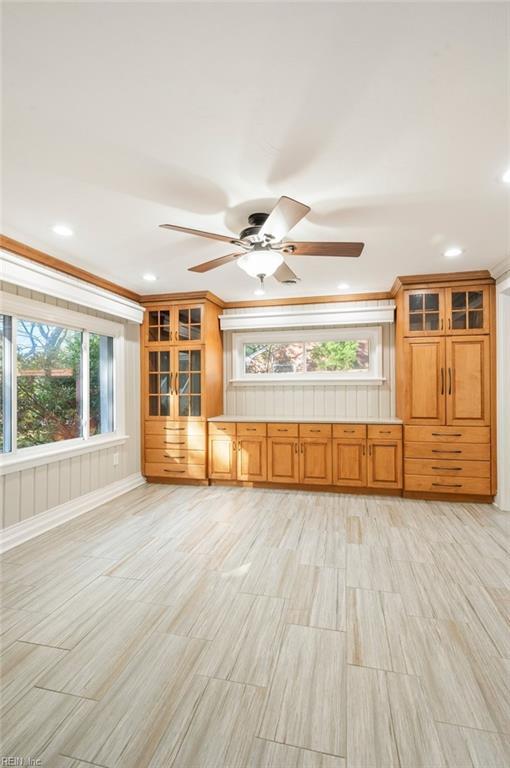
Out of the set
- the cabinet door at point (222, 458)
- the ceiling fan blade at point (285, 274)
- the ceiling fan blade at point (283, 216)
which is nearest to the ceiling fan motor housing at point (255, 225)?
the ceiling fan blade at point (283, 216)

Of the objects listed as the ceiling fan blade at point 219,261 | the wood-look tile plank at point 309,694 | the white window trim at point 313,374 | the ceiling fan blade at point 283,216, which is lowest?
the wood-look tile plank at point 309,694

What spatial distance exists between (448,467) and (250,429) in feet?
7.77

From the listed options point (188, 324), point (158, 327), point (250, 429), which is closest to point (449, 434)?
point (250, 429)

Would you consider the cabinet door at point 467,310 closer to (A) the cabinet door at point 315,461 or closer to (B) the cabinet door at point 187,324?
(A) the cabinet door at point 315,461

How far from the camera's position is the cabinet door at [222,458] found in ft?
15.4

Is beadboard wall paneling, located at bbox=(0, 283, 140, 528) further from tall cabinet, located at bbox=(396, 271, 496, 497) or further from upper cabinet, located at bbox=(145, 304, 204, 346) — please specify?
tall cabinet, located at bbox=(396, 271, 496, 497)

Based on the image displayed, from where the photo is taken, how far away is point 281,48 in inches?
50.1

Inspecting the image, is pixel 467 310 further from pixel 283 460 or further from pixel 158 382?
pixel 158 382

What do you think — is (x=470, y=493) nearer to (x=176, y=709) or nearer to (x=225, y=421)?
(x=225, y=421)

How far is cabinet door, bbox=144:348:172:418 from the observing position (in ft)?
15.9

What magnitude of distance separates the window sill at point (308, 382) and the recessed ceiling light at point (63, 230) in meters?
2.95

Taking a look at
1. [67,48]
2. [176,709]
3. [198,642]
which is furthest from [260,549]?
[67,48]

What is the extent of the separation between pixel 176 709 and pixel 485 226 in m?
3.60

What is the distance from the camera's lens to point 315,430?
444 cm
